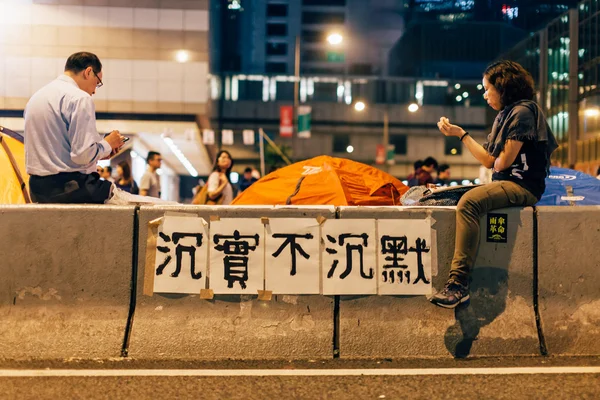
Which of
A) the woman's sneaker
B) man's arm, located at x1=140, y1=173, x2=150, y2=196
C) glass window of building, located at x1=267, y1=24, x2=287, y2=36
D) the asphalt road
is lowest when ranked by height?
the asphalt road

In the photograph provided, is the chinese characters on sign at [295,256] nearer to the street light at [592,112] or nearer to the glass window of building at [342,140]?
the street light at [592,112]

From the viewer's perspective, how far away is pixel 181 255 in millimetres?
5078

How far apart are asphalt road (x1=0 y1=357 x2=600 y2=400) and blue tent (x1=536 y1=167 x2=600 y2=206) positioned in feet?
7.71

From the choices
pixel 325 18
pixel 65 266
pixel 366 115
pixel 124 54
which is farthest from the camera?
pixel 325 18

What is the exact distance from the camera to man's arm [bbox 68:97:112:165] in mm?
5324

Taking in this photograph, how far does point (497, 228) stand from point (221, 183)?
→ 310 inches

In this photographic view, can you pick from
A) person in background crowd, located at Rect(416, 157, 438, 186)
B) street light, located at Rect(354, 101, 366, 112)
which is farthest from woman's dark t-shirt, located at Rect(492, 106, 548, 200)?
street light, located at Rect(354, 101, 366, 112)

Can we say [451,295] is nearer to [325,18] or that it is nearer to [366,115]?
[366,115]

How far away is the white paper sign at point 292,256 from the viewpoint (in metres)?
5.05

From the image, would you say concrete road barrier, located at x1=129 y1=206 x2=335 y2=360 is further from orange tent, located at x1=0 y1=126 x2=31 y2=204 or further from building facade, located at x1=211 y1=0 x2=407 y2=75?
building facade, located at x1=211 y1=0 x2=407 y2=75

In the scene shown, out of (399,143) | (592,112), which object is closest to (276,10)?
(399,143)

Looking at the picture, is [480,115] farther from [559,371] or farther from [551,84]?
[559,371]

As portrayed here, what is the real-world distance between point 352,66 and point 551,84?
1904 inches

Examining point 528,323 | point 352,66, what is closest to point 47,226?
point 528,323
